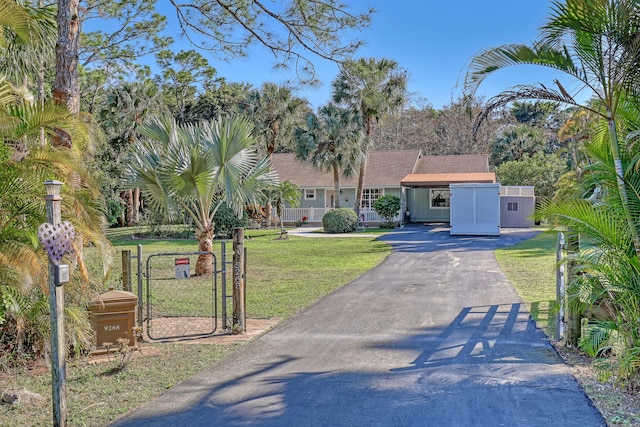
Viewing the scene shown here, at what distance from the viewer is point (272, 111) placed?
102ft

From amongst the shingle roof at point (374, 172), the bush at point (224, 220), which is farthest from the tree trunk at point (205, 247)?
the shingle roof at point (374, 172)

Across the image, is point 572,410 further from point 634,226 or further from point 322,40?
point 322,40

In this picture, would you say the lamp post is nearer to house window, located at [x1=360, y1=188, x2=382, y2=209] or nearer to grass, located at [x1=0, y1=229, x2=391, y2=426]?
grass, located at [x1=0, y1=229, x2=391, y2=426]

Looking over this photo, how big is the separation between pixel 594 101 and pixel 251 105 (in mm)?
26873

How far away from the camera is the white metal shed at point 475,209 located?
2367cm

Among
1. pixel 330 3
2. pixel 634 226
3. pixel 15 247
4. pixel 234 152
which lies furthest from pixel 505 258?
pixel 15 247

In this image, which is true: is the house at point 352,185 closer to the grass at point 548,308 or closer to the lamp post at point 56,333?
the grass at point 548,308

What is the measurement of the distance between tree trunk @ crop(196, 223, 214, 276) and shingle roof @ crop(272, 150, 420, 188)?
1911cm

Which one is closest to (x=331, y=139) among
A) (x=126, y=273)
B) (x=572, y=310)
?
(x=126, y=273)

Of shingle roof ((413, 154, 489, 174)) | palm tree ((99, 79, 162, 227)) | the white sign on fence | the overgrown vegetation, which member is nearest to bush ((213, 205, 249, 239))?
palm tree ((99, 79, 162, 227))

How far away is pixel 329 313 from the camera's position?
27.5 feet

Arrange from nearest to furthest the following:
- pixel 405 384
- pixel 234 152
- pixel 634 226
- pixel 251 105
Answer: pixel 634 226 < pixel 405 384 < pixel 234 152 < pixel 251 105

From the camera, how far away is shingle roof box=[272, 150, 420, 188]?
32553 mm

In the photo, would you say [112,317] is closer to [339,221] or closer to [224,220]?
[224,220]
